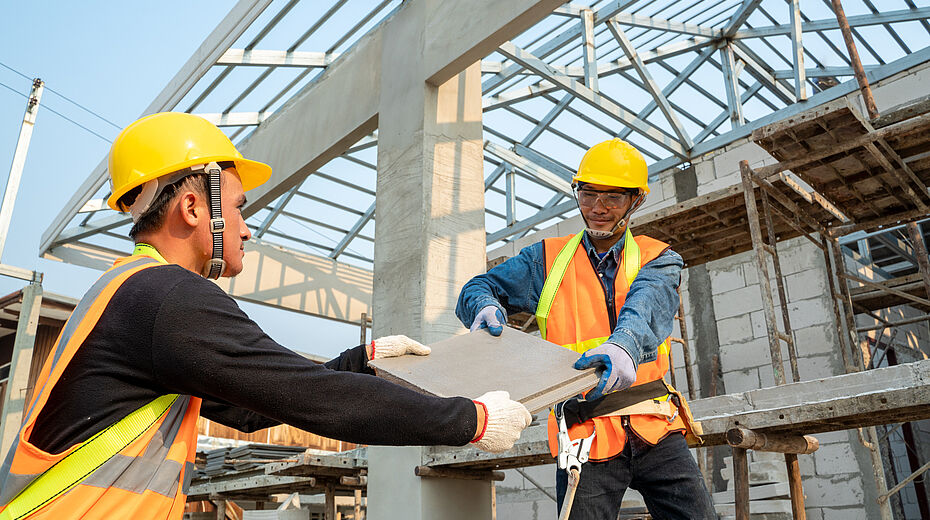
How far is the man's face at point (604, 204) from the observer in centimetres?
309

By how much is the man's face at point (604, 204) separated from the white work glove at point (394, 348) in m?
1.01

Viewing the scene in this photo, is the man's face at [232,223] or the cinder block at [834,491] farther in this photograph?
the cinder block at [834,491]

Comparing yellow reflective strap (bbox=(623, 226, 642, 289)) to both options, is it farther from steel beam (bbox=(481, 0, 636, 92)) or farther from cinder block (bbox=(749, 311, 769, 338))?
steel beam (bbox=(481, 0, 636, 92))

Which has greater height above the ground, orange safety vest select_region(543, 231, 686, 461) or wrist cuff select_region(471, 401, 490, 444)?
orange safety vest select_region(543, 231, 686, 461)

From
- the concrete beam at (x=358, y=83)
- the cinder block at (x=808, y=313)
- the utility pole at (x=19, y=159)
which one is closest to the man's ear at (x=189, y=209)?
the concrete beam at (x=358, y=83)

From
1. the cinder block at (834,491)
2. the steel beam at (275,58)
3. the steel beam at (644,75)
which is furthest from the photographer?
the steel beam at (644,75)

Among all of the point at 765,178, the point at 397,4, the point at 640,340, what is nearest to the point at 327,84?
the point at 397,4

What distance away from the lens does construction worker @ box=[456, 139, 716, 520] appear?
2.60 metres

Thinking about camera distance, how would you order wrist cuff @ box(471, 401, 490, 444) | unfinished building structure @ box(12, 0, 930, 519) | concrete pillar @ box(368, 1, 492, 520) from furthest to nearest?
unfinished building structure @ box(12, 0, 930, 519)
concrete pillar @ box(368, 1, 492, 520)
wrist cuff @ box(471, 401, 490, 444)

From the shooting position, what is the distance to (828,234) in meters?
8.87

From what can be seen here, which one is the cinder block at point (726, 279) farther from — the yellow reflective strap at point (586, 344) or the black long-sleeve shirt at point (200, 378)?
the black long-sleeve shirt at point (200, 378)

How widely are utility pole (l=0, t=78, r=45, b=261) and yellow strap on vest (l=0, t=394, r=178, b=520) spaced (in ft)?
44.1

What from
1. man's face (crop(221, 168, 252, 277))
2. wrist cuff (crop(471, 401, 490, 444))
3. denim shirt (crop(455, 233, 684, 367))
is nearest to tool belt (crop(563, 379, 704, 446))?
denim shirt (crop(455, 233, 684, 367))

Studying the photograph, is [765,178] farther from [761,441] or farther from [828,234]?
[761,441]
